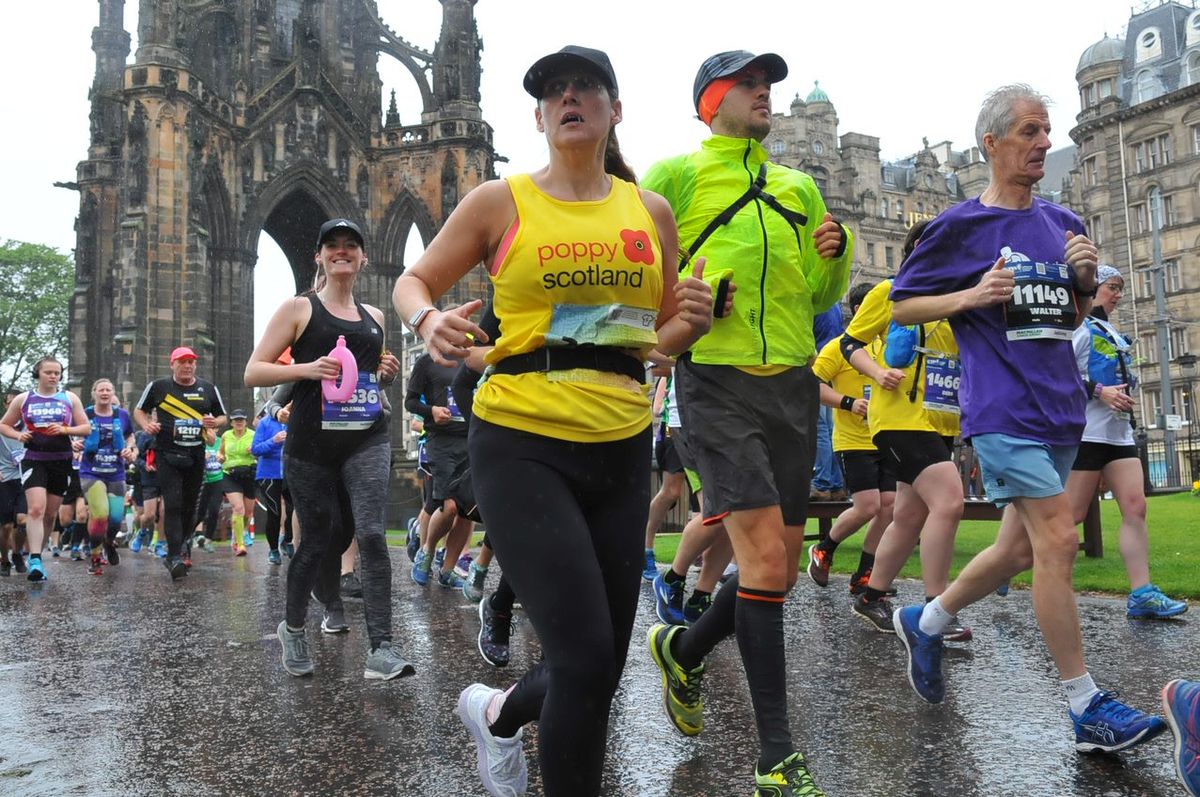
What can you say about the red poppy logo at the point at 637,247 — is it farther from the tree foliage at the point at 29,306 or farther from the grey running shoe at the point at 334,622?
the tree foliage at the point at 29,306

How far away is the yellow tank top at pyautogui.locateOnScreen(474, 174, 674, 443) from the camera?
2793mm

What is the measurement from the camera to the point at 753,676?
11.2ft

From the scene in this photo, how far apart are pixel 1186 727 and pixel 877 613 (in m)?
A: 3.26

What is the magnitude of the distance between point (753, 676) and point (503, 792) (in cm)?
87

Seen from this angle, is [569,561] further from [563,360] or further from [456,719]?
[456,719]

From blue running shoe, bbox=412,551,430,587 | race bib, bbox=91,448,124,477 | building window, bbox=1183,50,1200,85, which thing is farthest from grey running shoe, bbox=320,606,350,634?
building window, bbox=1183,50,1200,85

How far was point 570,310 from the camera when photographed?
2873mm

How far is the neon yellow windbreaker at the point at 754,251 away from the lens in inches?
149

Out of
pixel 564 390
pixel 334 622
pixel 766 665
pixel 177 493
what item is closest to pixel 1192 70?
pixel 177 493

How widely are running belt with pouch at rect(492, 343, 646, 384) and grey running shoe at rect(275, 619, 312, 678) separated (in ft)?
10.5

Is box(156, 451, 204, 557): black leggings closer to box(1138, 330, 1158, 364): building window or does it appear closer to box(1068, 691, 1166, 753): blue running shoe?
box(1068, 691, 1166, 753): blue running shoe

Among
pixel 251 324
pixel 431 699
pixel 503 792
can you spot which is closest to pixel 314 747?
pixel 431 699

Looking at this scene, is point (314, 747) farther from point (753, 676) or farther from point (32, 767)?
point (753, 676)

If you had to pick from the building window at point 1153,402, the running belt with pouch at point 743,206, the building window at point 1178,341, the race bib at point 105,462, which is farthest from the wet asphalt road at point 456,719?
the building window at point 1178,341
